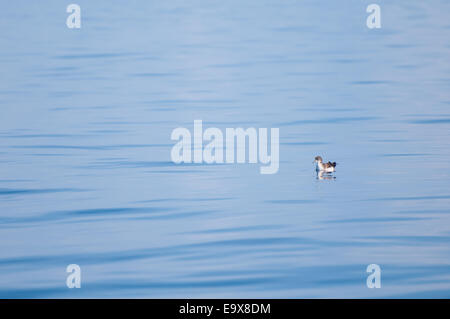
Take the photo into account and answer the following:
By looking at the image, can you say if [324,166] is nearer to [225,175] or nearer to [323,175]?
[323,175]

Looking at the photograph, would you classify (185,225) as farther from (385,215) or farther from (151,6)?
(151,6)

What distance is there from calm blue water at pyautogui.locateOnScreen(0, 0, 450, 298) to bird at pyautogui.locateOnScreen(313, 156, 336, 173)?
164 mm

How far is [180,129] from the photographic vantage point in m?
13.7

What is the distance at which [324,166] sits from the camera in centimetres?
1089

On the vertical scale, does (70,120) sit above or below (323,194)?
above

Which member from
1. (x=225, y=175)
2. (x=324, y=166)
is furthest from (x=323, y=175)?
(x=225, y=175)

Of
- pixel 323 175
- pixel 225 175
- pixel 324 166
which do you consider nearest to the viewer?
pixel 323 175

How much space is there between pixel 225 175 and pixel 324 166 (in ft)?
3.43

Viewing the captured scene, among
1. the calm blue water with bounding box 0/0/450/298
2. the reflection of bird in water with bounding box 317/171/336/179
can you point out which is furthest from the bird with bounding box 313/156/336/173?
the calm blue water with bounding box 0/0/450/298

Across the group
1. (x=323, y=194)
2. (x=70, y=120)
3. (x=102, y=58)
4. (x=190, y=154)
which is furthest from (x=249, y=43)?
(x=323, y=194)

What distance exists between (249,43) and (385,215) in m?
15.7

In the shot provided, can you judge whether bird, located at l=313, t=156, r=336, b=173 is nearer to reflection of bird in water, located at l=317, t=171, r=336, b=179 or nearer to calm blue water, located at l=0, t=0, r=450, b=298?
reflection of bird in water, located at l=317, t=171, r=336, b=179

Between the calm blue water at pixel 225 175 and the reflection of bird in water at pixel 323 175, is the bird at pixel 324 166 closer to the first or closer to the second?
the reflection of bird in water at pixel 323 175
